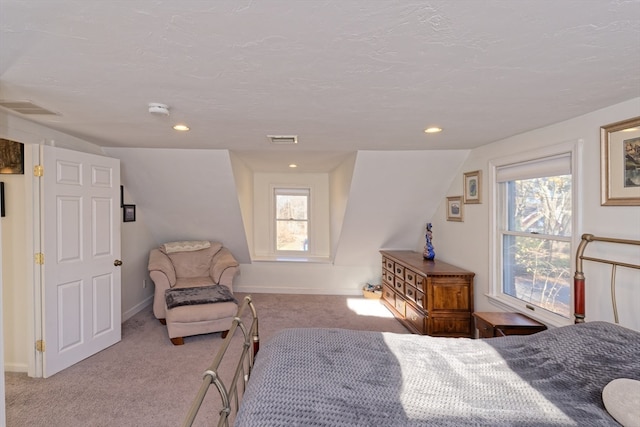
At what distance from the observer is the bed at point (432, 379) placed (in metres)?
1.20

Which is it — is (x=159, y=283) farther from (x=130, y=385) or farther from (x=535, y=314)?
(x=535, y=314)

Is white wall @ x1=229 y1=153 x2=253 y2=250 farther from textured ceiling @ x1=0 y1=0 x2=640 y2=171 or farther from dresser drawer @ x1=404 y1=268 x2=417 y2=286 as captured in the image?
dresser drawer @ x1=404 y1=268 x2=417 y2=286

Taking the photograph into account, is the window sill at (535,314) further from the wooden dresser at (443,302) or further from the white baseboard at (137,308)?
the white baseboard at (137,308)

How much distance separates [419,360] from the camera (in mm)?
1640

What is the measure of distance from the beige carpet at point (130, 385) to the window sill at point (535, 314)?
3.88ft

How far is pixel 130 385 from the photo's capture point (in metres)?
2.60

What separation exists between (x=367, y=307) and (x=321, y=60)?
3.98m

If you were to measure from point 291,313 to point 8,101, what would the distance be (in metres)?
3.62

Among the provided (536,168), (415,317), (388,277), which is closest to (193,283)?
(388,277)

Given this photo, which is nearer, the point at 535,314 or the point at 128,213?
the point at 535,314

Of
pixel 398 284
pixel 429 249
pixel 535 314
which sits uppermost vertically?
pixel 429 249

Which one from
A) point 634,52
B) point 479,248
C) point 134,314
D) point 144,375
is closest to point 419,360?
point 634,52

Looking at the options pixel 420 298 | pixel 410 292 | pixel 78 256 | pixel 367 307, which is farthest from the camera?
pixel 367 307

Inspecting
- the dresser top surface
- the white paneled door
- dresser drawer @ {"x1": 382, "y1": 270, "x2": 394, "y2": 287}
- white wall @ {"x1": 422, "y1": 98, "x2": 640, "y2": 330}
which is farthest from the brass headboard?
the white paneled door
